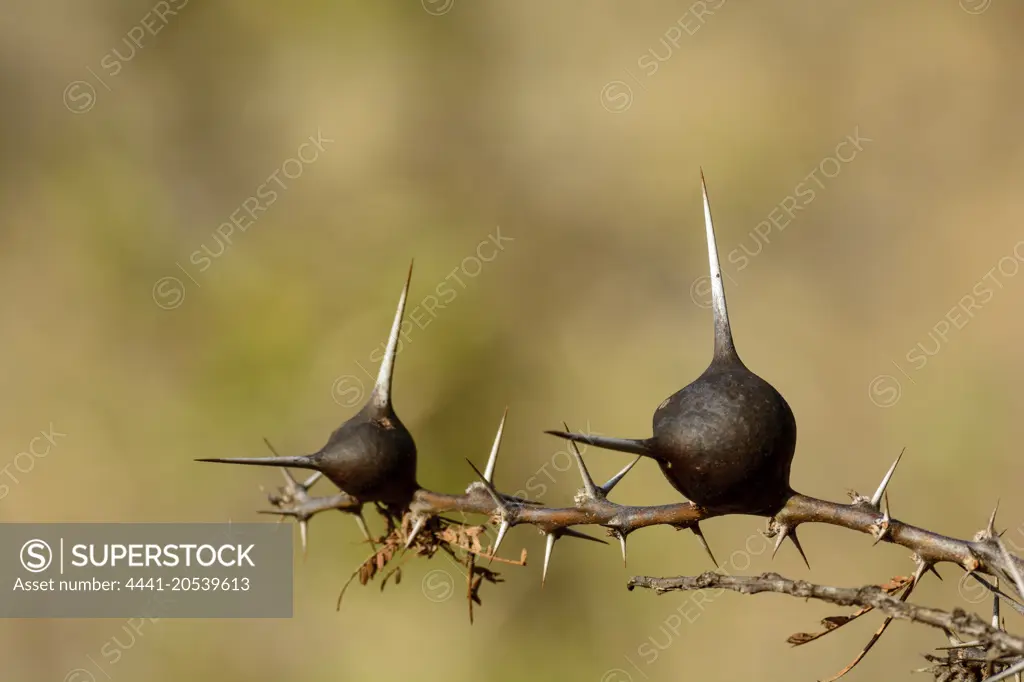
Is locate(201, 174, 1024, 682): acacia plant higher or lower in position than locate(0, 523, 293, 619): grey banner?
lower

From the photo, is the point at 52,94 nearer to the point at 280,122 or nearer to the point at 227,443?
the point at 280,122

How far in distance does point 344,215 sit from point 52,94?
10.1ft

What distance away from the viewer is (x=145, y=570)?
5949 millimetres

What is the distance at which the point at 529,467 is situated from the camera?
734 centimetres
